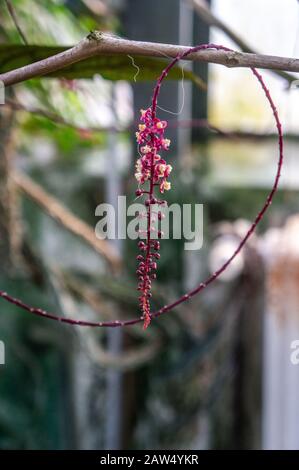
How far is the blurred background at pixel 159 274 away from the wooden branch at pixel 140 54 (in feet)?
2.06

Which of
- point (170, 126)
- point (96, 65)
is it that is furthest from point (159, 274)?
point (96, 65)

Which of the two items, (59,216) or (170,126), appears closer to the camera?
(170,126)

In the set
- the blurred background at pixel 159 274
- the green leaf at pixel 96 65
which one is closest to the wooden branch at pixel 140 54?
the green leaf at pixel 96 65

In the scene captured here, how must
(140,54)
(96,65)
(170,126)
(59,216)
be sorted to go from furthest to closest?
(59,216) < (170,126) < (96,65) < (140,54)

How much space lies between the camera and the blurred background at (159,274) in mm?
1055

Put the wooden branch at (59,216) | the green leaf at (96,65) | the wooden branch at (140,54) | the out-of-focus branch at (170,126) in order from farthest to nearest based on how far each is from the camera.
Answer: the wooden branch at (59,216) → the out-of-focus branch at (170,126) → the green leaf at (96,65) → the wooden branch at (140,54)

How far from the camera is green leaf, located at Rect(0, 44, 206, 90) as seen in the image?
46 centimetres

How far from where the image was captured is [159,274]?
4.00ft

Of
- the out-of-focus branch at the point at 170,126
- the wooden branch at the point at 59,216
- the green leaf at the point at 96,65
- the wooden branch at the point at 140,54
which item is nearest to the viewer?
the wooden branch at the point at 140,54

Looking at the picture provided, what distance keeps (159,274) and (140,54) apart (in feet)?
2.94

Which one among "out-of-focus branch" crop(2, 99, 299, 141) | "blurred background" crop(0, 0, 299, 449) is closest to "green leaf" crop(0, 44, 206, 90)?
"out-of-focus branch" crop(2, 99, 299, 141)

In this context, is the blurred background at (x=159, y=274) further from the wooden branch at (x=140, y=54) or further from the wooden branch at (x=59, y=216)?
the wooden branch at (x=140, y=54)

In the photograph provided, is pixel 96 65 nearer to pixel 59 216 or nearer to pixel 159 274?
pixel 59 216
